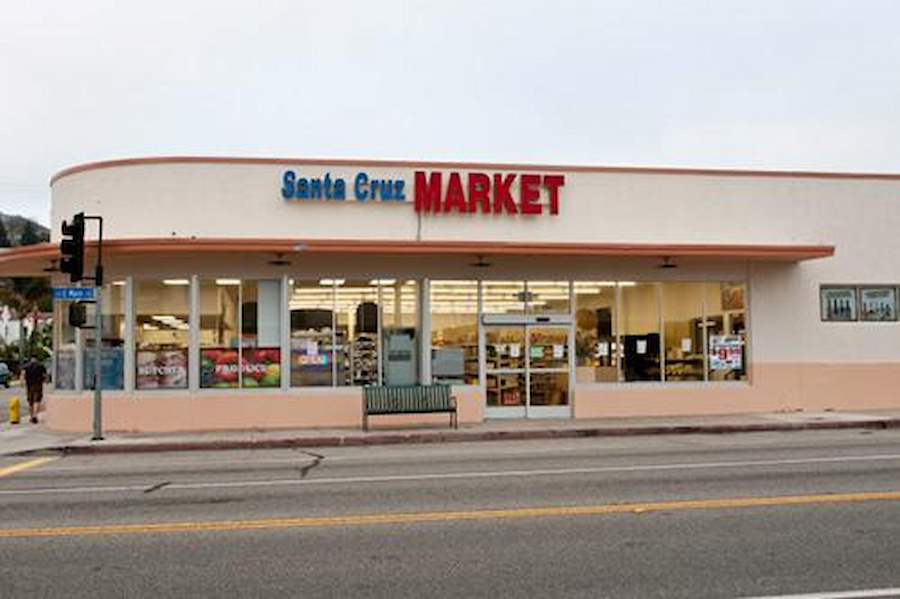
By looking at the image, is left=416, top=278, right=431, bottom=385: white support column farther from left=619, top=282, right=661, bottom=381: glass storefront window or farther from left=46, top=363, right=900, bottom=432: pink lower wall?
left=619, top=282, right=661, bottom=381: glass storefront window

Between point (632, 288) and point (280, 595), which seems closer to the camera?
point (280, 595)

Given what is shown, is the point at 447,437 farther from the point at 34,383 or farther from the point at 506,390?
the point at 34,383

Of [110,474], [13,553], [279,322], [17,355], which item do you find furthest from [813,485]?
[17,355]

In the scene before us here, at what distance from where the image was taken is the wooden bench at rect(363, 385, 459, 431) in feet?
62.7

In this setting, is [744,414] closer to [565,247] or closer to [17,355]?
[565,247]

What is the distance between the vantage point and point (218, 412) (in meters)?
19.6

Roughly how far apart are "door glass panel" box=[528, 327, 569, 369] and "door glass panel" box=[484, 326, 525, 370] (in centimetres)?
25

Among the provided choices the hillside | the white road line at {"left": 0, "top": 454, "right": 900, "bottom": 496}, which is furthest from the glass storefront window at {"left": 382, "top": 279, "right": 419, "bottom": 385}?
the hillside

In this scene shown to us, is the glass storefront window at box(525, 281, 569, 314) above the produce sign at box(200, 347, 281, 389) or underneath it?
above

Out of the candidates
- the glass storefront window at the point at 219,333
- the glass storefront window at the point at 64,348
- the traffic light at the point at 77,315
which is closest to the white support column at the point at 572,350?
the glass storefront window at the point at 219,333

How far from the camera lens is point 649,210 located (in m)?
21.5

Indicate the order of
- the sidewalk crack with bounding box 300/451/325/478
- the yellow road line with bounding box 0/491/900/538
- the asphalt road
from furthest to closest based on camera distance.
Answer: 1. the sidewalk crack with bounding box 300/451/325/478
2. the yellow road line with bounding box 0/491/900/538
3. the asphalt road

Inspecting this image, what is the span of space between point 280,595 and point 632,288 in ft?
52.9

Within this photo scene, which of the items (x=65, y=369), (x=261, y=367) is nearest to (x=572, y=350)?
(x=261, y=367)
